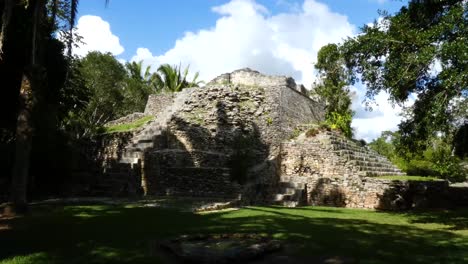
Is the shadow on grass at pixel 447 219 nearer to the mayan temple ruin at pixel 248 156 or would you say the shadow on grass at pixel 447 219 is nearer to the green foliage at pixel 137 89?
the mayan temple ruin at pixel 248 156

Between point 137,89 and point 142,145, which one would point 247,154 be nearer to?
point 142,145

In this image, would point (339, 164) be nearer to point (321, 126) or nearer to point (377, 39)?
point (321, 126)

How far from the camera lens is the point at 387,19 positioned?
1248cm

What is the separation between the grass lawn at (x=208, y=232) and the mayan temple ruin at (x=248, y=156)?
4.52 m

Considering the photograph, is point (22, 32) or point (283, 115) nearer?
→ point (22, 32)

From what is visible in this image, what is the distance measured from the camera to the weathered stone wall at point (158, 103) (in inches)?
1006

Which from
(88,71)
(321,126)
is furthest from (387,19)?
(88,71)

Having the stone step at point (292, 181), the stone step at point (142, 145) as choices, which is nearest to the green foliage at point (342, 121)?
the stone step at point (292, 181)

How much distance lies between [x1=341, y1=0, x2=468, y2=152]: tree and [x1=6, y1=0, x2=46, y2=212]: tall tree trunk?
7.98 m

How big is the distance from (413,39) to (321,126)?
9.64 metres

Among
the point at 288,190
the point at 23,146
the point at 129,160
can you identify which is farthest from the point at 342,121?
the point at 23,146

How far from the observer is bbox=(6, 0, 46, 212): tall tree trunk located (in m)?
10.5

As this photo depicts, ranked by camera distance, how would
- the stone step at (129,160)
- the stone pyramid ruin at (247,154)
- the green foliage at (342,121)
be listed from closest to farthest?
1. the stone pyramid ruin at (247,154)
2. the stone step at (129,160)
3. the green foliage at (342,121)

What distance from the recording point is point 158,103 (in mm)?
25922
